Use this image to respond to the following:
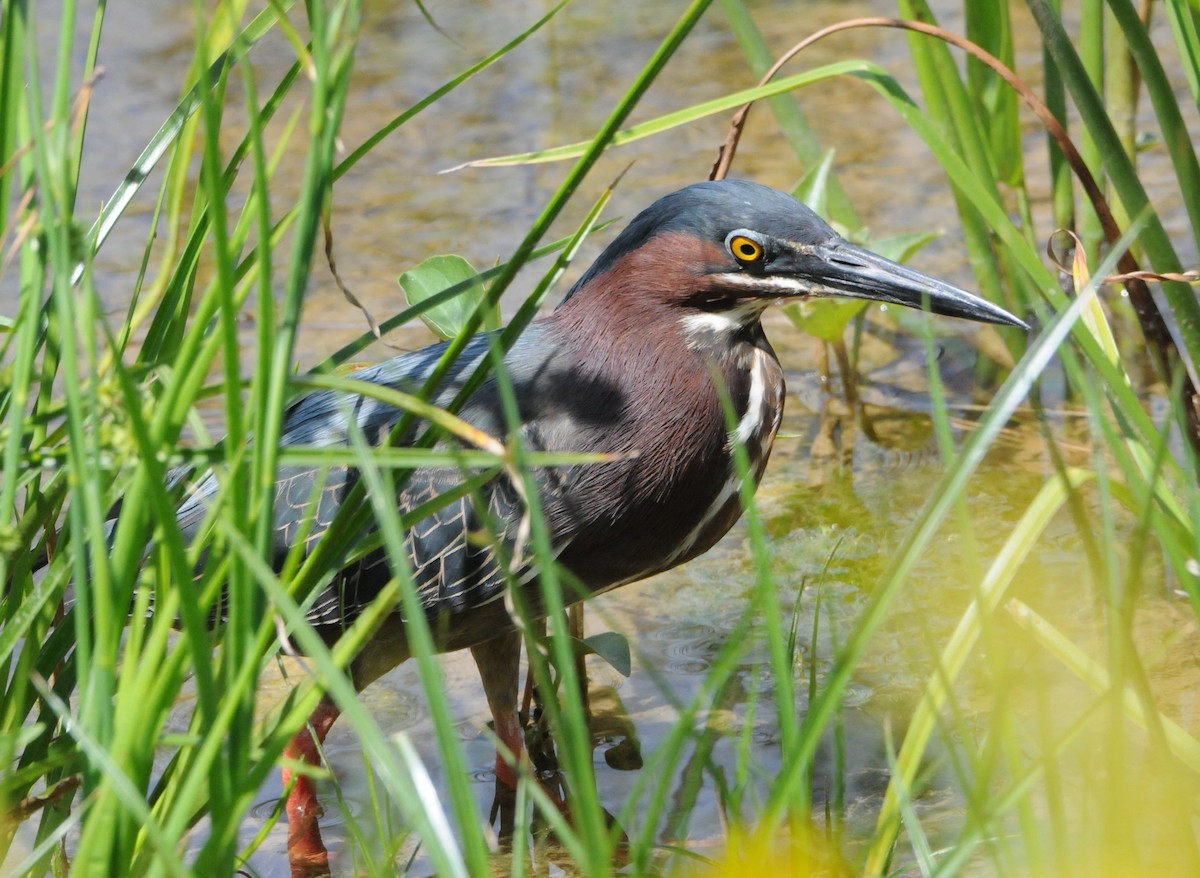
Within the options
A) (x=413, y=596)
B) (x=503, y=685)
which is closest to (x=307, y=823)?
(x=503, y=685)

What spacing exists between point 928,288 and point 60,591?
169 cm

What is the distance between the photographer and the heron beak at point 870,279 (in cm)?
279

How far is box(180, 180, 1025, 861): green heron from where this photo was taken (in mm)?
2781

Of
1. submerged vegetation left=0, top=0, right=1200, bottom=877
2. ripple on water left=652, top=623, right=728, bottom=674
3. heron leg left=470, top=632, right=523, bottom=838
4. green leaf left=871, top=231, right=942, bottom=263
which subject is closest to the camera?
submerged vegetation left=0, top=0, right=1200, bottom=877

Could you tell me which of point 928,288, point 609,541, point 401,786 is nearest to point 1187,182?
point 928,288

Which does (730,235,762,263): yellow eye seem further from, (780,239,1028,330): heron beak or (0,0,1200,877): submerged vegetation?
(0,0,1200,877): submerged vegetation

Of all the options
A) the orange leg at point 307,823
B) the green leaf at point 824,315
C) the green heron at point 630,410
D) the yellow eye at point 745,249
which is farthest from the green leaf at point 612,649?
the green leaf at point 824,315

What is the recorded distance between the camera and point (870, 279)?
2801mm

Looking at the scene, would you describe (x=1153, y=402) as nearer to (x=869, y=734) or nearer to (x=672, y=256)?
(x=869, y=734)

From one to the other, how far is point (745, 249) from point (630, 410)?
1.29 feet

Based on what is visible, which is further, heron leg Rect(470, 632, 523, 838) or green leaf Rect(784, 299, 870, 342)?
green leaf Rect(784, 299, 870, 342)

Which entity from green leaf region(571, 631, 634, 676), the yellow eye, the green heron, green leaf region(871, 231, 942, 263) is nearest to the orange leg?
the green heron

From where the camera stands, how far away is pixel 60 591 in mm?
1979

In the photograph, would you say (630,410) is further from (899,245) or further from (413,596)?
(899,245)
